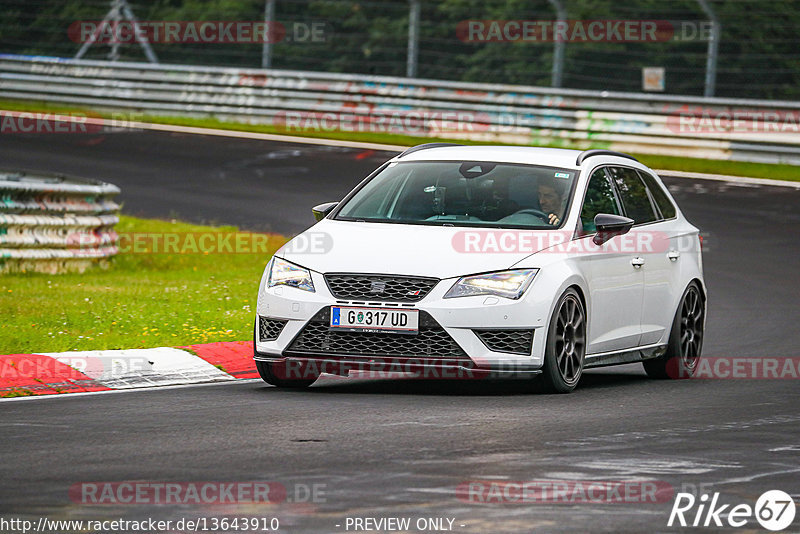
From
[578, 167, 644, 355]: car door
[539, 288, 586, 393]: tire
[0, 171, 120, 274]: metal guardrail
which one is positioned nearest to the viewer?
[539, 288, 586, 393]: tire

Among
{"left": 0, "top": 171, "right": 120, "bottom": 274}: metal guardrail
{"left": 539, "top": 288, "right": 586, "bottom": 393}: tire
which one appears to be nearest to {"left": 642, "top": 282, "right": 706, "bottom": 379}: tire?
{"left": 539, "top": 288, "right": 586, "bottom": 393}: tire

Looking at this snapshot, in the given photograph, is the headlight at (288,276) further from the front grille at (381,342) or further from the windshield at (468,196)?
the windshield at (468,196)

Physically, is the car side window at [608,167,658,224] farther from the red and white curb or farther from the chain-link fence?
the chain-link fence

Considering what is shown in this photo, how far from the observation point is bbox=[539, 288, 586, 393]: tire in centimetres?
1032

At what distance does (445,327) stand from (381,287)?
1.50 feet

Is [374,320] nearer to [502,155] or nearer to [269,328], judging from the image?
[269,328]

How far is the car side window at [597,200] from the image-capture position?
36.8ft

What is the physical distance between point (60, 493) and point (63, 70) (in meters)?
27.0

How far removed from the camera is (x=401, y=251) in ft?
33.7

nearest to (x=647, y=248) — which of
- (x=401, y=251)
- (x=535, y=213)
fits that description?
(x=535, y=213)

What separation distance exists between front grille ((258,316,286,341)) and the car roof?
6.13 feet

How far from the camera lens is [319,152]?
28.7 metres

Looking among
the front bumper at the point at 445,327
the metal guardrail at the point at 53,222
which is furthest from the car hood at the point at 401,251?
the metal guardrail at the point at 53,222

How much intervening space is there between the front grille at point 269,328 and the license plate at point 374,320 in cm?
42
